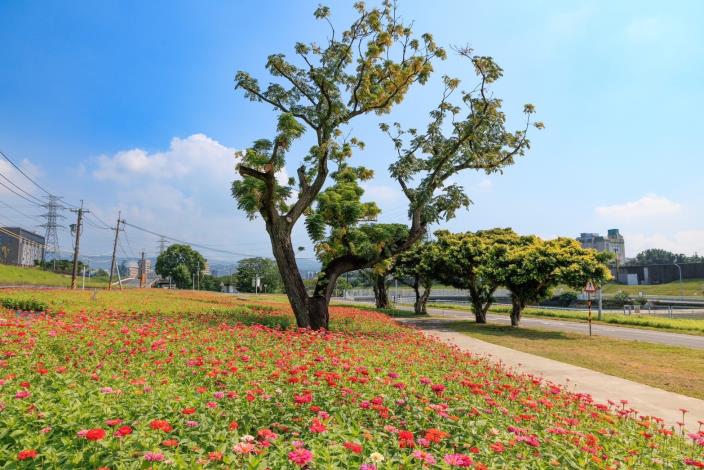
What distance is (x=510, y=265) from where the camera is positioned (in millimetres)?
21344

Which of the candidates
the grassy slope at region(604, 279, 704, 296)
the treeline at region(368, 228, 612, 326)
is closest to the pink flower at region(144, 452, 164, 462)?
the treeline at region(368, 228, 612, 326)

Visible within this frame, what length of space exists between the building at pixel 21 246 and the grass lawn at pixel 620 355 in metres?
110

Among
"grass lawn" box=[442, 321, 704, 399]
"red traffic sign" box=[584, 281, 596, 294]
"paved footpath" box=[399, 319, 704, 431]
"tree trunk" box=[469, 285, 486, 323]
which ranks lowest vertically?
"grass lawn" box=[442, 321, 704, 399]

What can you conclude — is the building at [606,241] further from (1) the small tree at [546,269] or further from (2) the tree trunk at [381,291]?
(1) the small tree at [546,269]

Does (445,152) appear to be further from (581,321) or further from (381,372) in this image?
(581,321)

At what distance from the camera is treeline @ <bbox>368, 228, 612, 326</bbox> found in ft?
65.0

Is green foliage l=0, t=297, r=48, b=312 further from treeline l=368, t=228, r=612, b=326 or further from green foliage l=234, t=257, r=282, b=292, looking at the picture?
green foliage l=234, t=257, r=282, b=292

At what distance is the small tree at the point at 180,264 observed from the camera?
98500 millimetres

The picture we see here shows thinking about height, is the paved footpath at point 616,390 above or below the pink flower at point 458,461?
below

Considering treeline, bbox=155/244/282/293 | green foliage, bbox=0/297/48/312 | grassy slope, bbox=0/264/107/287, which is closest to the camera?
green foliage, bbox=0/297/48/312

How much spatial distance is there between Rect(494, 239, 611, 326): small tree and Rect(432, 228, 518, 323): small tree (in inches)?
28.0

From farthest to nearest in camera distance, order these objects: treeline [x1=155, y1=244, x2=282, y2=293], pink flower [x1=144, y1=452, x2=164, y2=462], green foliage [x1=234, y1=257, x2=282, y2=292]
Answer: treeline [x1=155, y1=244, x2=282, y2=293] → green foliage [x1=234, y1=257, x2=282, y2=292] → pink flower [x1=144, y1=452, x2=164, y2=462]

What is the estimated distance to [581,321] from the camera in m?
29.6

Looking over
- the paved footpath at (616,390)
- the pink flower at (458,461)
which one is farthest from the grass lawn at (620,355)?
the pink flower at (458,461)
